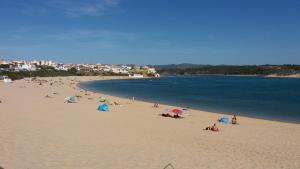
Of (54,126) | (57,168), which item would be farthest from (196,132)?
(57,168)

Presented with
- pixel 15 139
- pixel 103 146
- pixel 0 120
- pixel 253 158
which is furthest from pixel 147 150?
pixel 0 120

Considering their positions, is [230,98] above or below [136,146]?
below

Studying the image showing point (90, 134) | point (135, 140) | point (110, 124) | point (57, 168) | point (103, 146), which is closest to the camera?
point (57, 168)

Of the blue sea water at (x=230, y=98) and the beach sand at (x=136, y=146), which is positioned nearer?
the beach sand at (x=136, y=146)

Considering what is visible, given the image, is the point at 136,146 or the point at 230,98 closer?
the point at 136,146

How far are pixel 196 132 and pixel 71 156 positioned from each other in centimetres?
818

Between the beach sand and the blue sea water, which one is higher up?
the beach sand

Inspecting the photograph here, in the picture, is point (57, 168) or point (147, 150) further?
point (147, 150)

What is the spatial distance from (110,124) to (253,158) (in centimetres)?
934

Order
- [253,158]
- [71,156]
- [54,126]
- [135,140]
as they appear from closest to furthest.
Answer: [71,156] → [253,158] → [135,140] → [54,126]

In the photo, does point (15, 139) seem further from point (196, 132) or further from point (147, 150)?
point (196, 132)

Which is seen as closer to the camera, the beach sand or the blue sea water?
the beach sand

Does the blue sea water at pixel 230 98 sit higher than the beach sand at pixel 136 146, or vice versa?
the beach sand at pixel 136 146

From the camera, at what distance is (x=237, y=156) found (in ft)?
41.8
